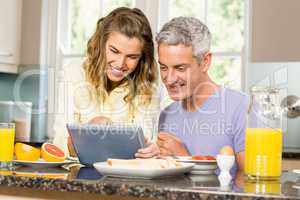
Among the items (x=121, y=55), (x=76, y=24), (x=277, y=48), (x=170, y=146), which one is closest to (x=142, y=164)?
(x=170, y=146)

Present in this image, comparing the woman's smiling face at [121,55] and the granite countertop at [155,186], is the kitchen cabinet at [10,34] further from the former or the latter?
the granite countertop at [155,186]

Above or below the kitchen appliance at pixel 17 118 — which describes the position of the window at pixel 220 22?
above

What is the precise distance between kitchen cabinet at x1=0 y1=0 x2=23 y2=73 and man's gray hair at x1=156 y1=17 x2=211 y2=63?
1.66 metres

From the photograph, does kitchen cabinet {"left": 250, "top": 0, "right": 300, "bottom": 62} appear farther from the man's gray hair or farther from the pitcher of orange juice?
the pitcher of orange juice

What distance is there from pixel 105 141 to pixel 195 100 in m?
1.07

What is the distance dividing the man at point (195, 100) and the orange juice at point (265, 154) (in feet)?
2.94

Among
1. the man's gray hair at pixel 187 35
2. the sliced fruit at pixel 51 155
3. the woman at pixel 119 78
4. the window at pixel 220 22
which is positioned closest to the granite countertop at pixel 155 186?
the sliced fruit at pixel 51 155

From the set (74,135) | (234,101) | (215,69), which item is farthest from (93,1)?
(74,135)

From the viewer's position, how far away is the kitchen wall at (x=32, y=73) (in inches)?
155

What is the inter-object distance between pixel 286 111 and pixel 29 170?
7.09 feet

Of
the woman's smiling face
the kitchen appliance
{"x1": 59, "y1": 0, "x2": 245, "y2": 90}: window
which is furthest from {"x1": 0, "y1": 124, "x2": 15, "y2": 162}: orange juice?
the kitchen appliance

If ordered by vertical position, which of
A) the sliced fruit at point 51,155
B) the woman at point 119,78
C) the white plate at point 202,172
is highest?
the woman at point 119,78

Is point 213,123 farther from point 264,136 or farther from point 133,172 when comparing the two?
point 133,172

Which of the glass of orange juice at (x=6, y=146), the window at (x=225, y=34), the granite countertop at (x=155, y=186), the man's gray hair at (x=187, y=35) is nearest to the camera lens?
the granite countertop at (x=155, y=186)
